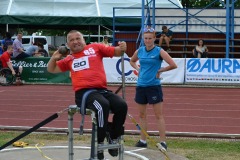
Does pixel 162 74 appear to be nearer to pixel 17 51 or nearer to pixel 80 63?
pixel 17 51

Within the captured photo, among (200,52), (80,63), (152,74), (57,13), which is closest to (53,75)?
(200,52)

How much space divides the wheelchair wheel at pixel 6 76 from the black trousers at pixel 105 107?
527 inches

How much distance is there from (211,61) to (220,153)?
465 inches

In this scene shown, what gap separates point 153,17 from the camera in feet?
80.2

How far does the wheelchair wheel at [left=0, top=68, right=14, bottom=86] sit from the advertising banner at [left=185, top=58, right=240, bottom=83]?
665 cm

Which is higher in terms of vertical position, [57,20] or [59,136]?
[57,20]

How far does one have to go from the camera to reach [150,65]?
8.15 metres

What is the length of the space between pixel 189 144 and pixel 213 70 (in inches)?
443

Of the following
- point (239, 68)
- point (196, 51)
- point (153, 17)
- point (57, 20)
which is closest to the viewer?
point (239, 68)

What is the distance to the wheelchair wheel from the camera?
19516mm

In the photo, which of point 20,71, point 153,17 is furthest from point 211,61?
point 20,71

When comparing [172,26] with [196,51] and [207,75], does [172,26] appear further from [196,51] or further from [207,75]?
[207,75]

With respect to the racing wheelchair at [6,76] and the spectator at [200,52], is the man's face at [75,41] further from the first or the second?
the spectator at [200,52]

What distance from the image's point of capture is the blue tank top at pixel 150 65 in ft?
26.7
